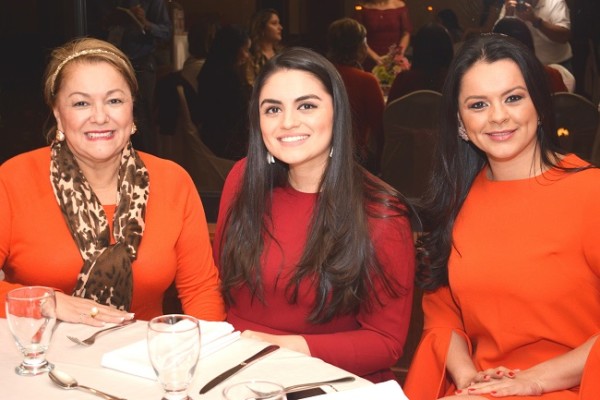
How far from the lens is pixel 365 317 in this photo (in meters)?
2.38

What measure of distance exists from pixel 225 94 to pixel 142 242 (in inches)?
95.3

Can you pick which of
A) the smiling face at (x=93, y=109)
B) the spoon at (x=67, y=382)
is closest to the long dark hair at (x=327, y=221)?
the smiling face at (x=93, y=109)

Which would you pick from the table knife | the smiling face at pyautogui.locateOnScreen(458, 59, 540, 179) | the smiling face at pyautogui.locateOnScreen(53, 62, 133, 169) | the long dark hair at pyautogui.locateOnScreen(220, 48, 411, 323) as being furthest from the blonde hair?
the table knife

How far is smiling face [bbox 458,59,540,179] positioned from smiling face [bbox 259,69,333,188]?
0.42 meters

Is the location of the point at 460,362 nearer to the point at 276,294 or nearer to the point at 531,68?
the point at 276,294

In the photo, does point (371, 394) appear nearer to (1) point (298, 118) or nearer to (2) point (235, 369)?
(2) point (235, 369)

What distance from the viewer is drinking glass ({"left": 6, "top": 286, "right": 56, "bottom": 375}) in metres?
1.67

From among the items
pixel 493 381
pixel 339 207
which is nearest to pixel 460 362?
pixel 493 381

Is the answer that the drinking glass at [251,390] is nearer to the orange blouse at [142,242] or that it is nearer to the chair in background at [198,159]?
the orange blouse at [142,242]

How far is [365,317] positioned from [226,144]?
9.02 feet

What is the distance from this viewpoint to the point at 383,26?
4578 millimetres

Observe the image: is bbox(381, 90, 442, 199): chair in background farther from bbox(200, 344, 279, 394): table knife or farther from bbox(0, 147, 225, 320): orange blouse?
bbox(200, 344, 279, 394): table knife

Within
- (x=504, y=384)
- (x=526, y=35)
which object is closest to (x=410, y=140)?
(x=526, y=35)

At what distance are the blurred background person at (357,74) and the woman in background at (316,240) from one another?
2.14 metres
